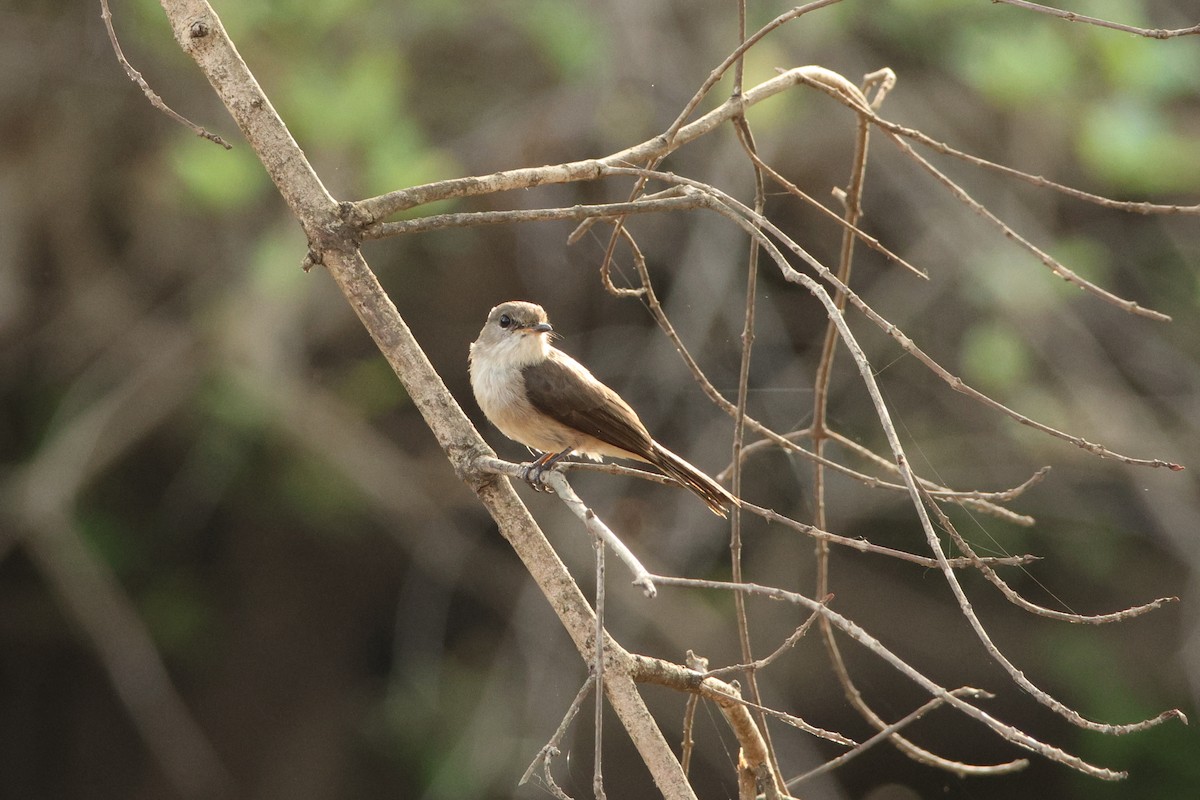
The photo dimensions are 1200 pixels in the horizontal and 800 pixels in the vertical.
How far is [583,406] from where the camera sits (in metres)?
3.67

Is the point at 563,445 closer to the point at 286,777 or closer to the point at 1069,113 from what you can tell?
the point at 1069,113

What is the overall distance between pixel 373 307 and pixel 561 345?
3937 mm

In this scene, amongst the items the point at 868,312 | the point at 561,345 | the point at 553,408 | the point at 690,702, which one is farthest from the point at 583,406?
the point at 561,345

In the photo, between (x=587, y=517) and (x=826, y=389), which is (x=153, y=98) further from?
(x=826, y=389)

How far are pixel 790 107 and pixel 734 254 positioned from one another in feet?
2.24

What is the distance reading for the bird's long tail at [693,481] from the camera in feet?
10.4

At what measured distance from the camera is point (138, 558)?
261 inches

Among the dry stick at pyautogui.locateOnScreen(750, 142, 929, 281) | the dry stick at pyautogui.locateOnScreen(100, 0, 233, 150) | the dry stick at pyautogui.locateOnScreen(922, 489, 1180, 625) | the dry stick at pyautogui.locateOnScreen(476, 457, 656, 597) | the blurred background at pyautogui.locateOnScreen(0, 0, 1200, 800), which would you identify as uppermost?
the blurred background at pyautogui.locateOnScreen(0, 0, 1200, 800)

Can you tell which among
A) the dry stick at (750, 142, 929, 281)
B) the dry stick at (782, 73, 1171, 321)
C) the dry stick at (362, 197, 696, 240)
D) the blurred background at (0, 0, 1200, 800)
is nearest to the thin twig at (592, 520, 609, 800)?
the dry stick at (362, 197, 696, 240)

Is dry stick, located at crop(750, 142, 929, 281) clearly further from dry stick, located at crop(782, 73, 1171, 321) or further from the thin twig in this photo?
the thin twig

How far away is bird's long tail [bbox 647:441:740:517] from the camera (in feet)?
10.4

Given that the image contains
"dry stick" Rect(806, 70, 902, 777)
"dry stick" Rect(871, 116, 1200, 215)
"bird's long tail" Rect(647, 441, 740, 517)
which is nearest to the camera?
"dry stick" Rect(871, 116, 1200, 215)

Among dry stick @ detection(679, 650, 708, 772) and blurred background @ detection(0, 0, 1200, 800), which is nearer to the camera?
dry stick @ detection(679, 650, 708, 772)

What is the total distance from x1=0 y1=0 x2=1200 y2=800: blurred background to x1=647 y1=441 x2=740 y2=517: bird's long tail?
1730mm
